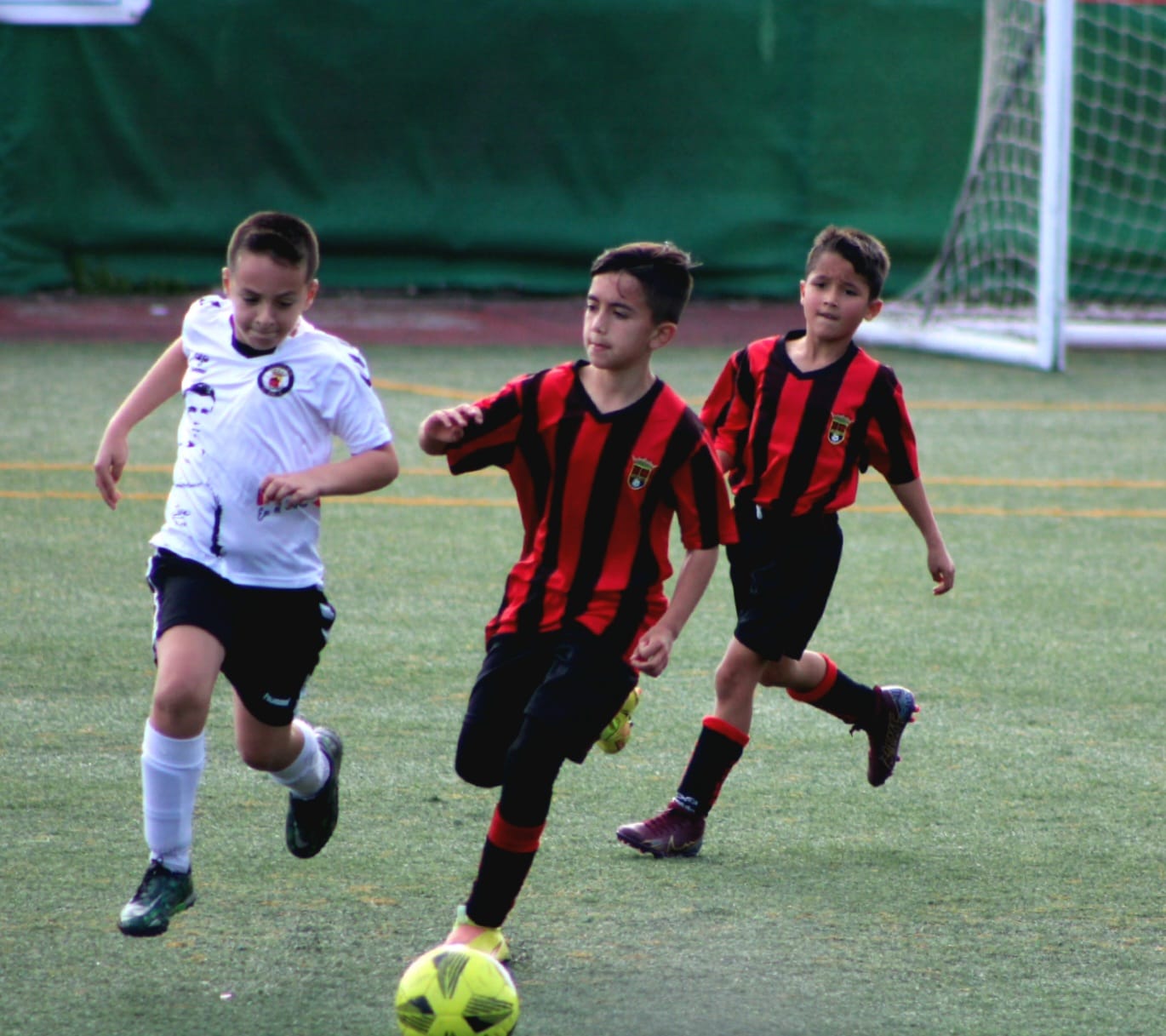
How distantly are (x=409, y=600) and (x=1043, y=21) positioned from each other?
10.0 m

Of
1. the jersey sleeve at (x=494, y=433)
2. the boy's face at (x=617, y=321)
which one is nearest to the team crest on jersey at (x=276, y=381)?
the jersey sleeve at (x=494, y=433)

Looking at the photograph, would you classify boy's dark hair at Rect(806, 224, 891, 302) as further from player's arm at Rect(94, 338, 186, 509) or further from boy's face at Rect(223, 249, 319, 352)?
player's arm at Rect(94, 338, 186, 509)

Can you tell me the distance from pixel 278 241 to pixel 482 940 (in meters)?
1.49

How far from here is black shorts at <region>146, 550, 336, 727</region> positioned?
366 cm

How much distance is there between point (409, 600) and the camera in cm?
657

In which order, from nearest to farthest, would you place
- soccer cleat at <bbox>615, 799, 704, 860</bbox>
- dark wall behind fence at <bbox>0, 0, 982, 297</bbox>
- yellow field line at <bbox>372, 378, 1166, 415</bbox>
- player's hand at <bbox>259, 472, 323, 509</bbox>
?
player's hand at <bbox>259, 472, 323, 509</bbox> → soccer cleat at <bbox>615, 799, 704, 860</bbox> → yellow field line at <bbox>372, 378, 1166, 415</bbox> → dark wall behind fence at <bbox>0, 0, 982, 297</bbox>

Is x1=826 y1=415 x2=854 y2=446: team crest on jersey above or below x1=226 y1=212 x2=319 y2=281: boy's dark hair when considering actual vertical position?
below

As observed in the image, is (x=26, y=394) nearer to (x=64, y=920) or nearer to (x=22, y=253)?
(x=22, y=253)

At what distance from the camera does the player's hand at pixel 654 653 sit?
3.42 m

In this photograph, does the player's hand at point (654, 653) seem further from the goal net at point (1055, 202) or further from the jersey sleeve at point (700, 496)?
the goal net at point (1055, 202)

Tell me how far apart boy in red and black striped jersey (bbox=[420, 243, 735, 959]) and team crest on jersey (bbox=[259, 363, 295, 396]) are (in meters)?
0.41

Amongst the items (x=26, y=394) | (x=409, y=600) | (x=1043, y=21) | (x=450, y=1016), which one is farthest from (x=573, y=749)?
(x=1043, y=21)

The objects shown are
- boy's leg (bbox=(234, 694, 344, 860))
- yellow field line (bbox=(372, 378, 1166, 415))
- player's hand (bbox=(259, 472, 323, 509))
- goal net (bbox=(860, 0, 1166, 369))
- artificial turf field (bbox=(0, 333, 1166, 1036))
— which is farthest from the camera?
goal net (bbox=(860, 0, 1166, 369))

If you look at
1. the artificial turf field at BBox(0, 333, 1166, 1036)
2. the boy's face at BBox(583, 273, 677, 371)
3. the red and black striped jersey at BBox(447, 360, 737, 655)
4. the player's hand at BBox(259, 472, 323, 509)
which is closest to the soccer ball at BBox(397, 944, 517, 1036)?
the artificial turf field at BBox(0, 333, 1166, 1036)
